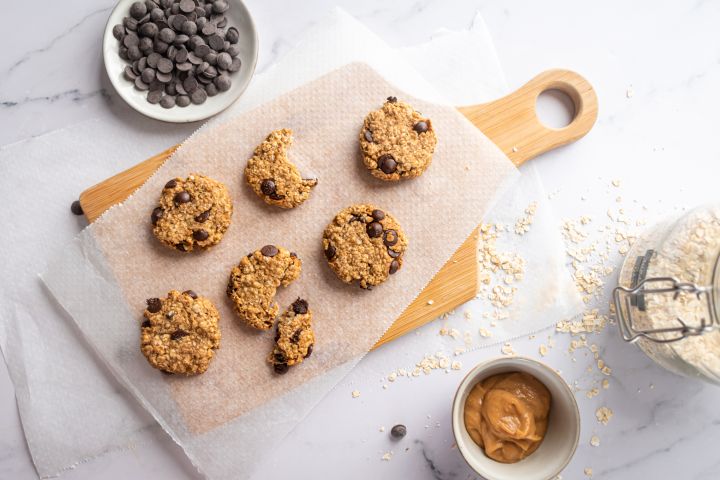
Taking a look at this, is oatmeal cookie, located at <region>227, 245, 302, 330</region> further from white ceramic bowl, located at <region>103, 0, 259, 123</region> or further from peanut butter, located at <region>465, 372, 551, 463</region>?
peanut butter, located at <region>465, 372, 551, 463</region>

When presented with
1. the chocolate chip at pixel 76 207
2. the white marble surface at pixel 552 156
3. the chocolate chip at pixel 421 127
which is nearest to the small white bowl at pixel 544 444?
the white marble surface at pixel 552 156

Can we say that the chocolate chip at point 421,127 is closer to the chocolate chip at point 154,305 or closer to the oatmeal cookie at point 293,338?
the oatmeal cookie at point 293,338

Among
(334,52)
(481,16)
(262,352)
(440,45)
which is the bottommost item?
(262,352)

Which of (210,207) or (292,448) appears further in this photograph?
(292,448)

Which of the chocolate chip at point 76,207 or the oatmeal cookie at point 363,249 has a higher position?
the oatmeal cookie at point 363,249

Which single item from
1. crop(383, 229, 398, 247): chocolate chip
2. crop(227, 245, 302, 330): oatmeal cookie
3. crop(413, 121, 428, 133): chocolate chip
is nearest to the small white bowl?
crop(383, 229, 398, 247): chocolate chip

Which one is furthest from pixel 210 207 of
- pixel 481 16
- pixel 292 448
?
pixel 481 16

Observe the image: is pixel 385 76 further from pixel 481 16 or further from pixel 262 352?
pixel 262 352
